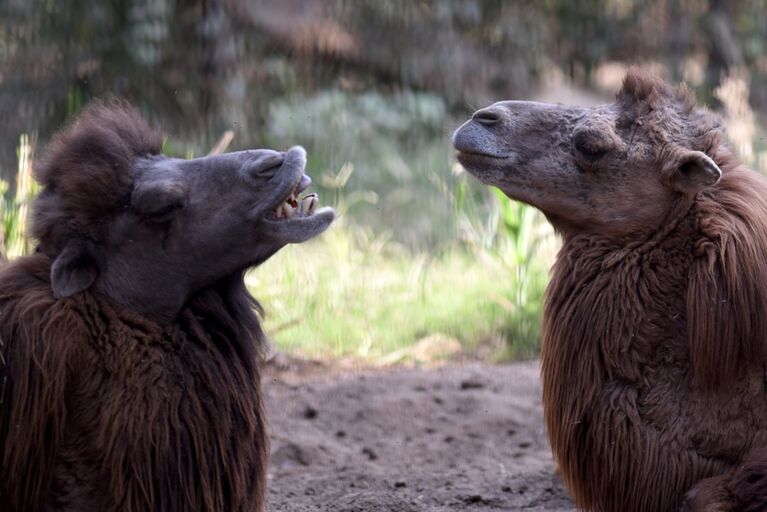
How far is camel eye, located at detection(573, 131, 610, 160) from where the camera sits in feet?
15.6

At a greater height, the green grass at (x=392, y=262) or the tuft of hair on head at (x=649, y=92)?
the tuft of hair on head at (x=649, y=92)

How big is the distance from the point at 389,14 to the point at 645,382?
933cm

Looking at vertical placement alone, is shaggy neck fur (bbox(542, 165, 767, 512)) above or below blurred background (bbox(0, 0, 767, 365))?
above

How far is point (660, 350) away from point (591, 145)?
77 cm

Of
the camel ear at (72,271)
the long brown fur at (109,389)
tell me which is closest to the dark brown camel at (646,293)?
the long brown fur at (109,389)

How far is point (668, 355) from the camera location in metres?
4.60

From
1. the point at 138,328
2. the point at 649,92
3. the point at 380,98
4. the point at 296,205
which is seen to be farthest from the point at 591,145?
the point at 380,98

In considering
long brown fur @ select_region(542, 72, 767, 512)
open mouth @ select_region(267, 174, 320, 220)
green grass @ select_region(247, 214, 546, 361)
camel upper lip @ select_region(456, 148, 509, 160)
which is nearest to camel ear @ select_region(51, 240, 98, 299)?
open mouth @ select_region(267, 174, 320, 220)

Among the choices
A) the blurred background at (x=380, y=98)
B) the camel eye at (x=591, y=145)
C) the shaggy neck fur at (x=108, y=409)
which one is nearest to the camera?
the shaggy neck fur at (x=108, y=409)

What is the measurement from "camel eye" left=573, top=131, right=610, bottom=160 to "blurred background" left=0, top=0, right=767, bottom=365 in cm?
342

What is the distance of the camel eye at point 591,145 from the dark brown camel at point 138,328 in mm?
980

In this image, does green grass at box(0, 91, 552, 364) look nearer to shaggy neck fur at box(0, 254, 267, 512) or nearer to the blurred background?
the blurred background

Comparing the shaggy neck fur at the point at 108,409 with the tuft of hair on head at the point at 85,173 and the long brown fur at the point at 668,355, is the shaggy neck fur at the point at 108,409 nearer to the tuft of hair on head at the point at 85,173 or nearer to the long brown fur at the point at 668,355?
the tuft of hair on head at the point at 85,173

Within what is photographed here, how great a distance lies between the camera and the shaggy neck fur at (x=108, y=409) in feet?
13.9
